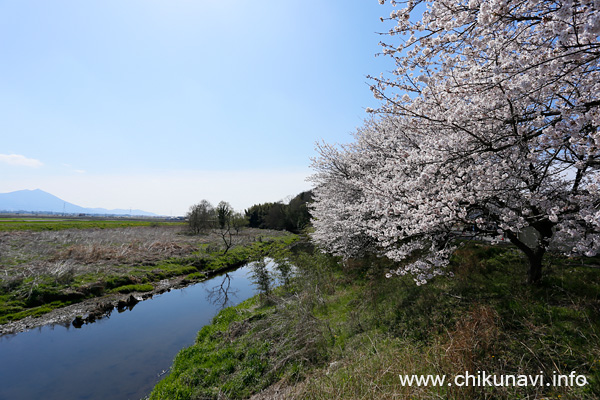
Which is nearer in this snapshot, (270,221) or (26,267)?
(26,267)

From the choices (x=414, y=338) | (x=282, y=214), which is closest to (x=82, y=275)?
(x=414, y=338)

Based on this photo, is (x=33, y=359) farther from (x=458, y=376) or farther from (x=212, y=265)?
(x=212, y=265)

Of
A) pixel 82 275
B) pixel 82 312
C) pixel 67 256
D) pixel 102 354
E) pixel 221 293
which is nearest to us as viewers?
pixel 102 354

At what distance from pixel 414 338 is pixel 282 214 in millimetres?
57368

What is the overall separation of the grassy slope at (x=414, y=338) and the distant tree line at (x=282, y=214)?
4018 centimetres

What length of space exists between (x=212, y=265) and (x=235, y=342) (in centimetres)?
1887

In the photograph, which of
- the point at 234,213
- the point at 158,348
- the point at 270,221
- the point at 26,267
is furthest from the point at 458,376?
the point at 270,221

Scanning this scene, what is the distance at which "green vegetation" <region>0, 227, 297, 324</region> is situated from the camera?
1550 cm

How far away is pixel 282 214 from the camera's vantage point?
2485 inches

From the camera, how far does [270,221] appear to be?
65500 mm

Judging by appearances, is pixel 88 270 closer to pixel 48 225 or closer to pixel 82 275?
pixel 82 275

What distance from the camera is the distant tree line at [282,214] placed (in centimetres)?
5466

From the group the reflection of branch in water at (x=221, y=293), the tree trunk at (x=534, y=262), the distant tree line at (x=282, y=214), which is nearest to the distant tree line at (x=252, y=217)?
the distant tree line at (x=282, y=214)

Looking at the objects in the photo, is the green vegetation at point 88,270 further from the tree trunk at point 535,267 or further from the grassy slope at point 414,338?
the tree trunk at point 535,267
